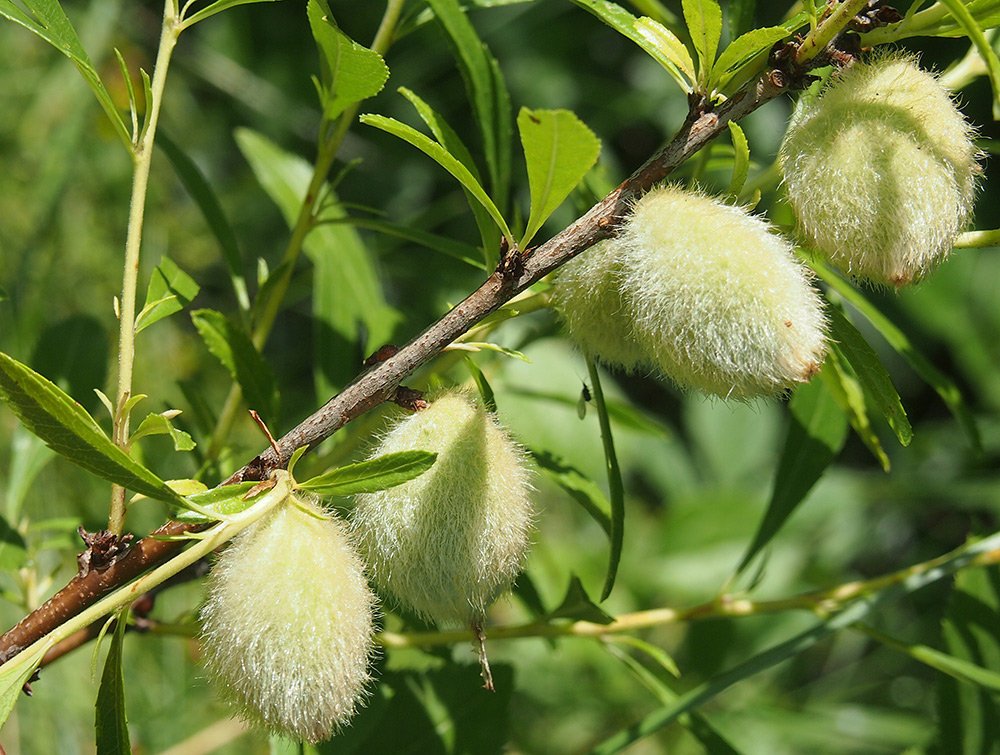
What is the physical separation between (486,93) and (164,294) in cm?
43

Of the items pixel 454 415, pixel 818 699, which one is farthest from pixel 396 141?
pixel 454 415

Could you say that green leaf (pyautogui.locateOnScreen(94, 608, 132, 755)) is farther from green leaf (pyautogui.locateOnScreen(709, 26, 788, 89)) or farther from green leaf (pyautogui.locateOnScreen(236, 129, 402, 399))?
green leaf (pyautogui.locateOnScreen(709, 26, 788, 89))

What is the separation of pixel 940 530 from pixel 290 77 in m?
2.23

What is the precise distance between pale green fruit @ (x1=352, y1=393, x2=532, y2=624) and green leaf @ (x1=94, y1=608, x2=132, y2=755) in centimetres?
23

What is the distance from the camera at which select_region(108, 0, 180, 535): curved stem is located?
32.8 inches

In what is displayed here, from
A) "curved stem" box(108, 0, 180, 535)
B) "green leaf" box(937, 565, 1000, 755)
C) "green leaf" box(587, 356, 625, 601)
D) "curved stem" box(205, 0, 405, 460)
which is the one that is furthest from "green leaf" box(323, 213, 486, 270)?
"green leaf" box(937, 565, 1000, 755)

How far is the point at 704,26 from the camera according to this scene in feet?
2.70

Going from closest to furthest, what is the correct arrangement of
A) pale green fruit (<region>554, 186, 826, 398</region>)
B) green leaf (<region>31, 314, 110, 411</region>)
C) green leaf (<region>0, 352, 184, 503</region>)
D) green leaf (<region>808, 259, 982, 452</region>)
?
green leaf (<region>0, 352, 184, 503</region>), pale green fruit (<region>554, 186, 826, 398</region>), green leaf (<region>808, 259, 982, 452</region>), green leaf (<region>31, 314, 110, 411</region>)

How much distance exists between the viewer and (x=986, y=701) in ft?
4.34

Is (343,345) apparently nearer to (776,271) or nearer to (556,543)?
(776,271)

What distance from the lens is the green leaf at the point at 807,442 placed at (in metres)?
1.31

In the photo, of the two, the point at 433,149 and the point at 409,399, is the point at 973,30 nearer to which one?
the point at 433,149

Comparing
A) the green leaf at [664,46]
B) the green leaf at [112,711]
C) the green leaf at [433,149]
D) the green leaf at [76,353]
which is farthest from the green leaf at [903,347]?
the green leaf at [76,353]

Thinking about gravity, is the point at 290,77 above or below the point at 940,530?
above
